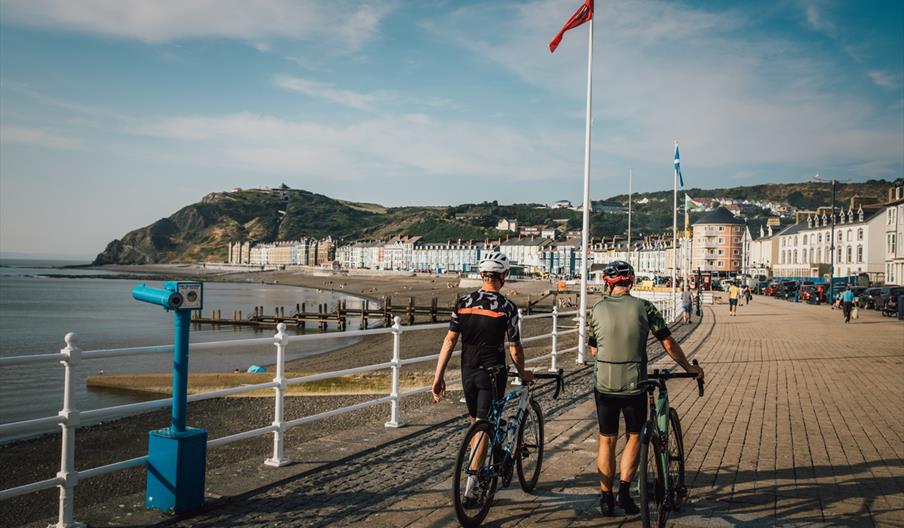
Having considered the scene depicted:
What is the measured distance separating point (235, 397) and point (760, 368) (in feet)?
41.0

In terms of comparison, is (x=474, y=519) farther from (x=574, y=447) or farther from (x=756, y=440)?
(x=756, y=440)

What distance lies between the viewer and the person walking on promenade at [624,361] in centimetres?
483

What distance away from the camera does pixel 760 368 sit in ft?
48.9

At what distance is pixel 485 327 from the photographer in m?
5.06

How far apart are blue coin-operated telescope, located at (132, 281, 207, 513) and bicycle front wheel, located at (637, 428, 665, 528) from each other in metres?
3.09

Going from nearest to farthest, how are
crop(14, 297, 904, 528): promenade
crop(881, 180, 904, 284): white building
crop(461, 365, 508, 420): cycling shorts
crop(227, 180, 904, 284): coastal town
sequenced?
crop(461, 365, 508, 420): cycling shorts → crop(14, 297, 904, 528): promenade → crop(881, 180, 904, 284): white building → crop(227, 180, 904, 284): coastal town

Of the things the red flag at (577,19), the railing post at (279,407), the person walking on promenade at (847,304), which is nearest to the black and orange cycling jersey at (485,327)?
the railing post at (279,407)

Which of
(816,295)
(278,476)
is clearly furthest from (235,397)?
(816,295)

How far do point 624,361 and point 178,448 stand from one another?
3260 millimetres

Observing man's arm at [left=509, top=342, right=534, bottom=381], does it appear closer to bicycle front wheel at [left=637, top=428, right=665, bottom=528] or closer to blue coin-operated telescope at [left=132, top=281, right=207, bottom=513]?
bicycle front wheel at [left=637, top=428, right=665, bottom=528]

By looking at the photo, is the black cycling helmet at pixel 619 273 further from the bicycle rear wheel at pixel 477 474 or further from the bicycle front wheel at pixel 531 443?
the bicycle rear wheel at pixel 477 474

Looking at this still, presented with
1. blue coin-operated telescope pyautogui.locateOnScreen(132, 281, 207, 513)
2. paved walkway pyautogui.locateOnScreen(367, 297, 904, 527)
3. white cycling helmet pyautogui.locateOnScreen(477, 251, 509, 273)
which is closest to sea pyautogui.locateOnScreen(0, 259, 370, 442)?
blue coin-operated telescope pyautogui.locateOnScreen(132, 281, 207, 513)

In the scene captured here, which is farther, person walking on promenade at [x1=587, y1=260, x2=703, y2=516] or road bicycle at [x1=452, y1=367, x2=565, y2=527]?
person walking on promenade at [x1=587, y1=260, x2=703, y2=516]

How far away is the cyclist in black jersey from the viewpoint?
16.6 feet
